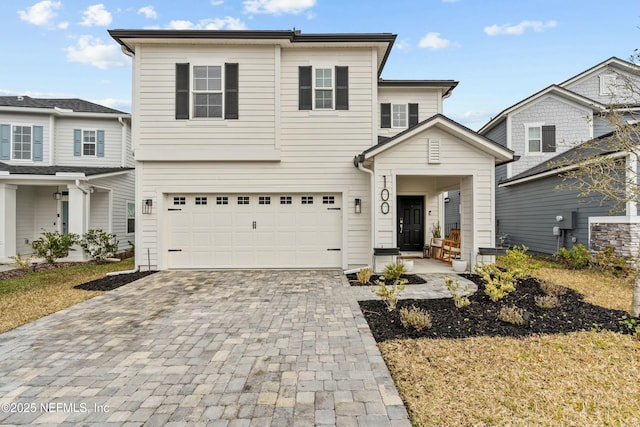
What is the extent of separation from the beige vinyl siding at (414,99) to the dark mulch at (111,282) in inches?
354

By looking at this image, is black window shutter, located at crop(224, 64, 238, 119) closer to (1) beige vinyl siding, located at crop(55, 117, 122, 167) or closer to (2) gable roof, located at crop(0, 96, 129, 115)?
(2) gable roof, located at crop(0, 96, 129, 115)

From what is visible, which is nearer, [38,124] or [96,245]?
[96,245]

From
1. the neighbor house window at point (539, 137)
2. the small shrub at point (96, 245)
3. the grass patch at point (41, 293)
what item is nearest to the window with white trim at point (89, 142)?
the small shrub at point (96, 245)

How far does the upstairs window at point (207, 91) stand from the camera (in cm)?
902

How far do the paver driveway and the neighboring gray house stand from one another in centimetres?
984

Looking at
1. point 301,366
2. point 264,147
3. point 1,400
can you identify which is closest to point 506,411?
point 301,366

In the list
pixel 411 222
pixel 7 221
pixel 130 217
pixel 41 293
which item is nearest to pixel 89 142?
pixel 130 217

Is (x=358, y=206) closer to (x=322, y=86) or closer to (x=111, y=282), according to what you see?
(x=322, y=86)

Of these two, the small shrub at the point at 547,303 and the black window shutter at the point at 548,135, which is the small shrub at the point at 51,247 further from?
the black window shutter at the point at 548,135

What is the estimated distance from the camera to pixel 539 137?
13953mm

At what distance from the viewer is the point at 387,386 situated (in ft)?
9.95

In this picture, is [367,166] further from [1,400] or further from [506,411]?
[1,400]

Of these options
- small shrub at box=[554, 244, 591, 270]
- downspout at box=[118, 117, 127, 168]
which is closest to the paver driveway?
small shrub at box=[554, 244, 591, 270]

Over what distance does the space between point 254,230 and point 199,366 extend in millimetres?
5983
